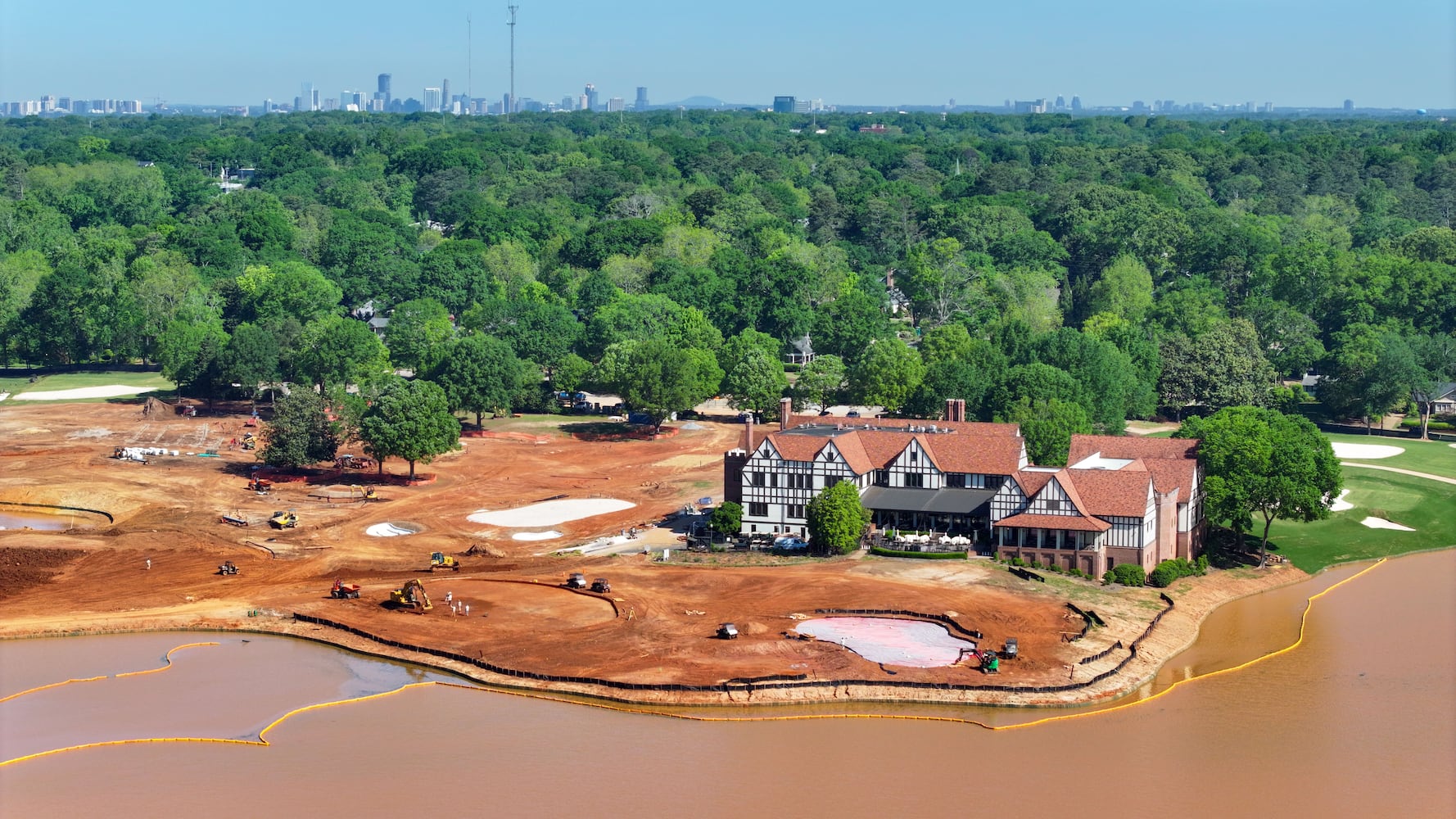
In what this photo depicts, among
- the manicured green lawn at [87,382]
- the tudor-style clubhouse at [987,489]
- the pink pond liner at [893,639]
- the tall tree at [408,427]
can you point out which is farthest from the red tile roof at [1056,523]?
the manicured green lawn at [87,382]

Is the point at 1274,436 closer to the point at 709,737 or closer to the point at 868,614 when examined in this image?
the point at 868,614

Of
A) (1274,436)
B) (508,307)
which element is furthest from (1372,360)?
(508,307)

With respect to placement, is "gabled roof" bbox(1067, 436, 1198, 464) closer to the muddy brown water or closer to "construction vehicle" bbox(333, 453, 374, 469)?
the muddy brown water

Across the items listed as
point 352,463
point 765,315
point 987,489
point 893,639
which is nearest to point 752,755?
point 893,639

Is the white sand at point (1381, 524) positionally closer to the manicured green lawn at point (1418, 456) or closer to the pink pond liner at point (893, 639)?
the manicured green lawn at point (1418, 456)

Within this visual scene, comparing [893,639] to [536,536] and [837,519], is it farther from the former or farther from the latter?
[536,536]

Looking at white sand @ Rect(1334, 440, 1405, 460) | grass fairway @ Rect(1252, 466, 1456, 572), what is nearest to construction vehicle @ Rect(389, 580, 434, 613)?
grass fairway @ Rect(1252, 466, 1456, 572)
